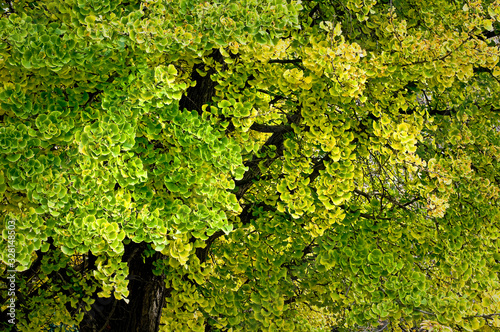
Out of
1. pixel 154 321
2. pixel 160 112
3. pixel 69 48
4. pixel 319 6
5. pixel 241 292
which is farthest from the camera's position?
pixel 154 321

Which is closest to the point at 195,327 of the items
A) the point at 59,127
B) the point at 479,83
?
the point at 59,127

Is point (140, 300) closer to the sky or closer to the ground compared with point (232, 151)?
closer to the ground

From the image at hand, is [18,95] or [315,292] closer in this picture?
[18,95]

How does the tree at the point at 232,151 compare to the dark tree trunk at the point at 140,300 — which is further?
the dark tree trunk at the point at 140,300

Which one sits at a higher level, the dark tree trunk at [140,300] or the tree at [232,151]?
the tree at [232,151]

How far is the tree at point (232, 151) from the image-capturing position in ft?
10.8

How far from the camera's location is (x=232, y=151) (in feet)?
12.3

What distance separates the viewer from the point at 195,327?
511cm

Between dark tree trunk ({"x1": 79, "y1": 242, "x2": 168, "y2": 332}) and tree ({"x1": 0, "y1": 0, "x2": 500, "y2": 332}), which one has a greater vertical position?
A: tree ({"x1": 0, "y1": 0, "x2": 500, "y2": 332})

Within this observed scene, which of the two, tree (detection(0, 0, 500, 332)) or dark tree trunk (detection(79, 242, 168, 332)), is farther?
dark tree trunk (detection(79, 242, 168, 332))

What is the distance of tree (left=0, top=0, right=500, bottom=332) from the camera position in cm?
328

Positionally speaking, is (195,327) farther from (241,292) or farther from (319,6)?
(319,6)

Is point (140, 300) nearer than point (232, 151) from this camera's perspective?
No

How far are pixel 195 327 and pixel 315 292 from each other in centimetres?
185
